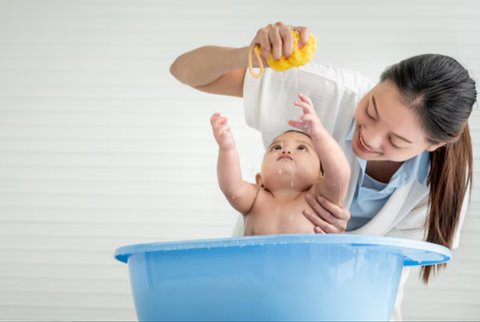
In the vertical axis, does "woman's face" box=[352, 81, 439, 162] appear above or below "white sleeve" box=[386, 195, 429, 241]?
above

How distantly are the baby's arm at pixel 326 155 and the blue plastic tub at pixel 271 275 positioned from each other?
32 centimetres

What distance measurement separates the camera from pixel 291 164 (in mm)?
1772

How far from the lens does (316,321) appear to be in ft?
4.25

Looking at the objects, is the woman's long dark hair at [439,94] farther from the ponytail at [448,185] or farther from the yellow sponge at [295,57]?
the yellow sponge at [295,57]

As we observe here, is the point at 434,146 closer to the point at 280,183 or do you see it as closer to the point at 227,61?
the point at 280,183

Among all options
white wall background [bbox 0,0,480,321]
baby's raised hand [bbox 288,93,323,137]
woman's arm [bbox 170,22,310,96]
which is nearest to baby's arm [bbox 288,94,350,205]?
baby's raised hand [bbox 288,93,323,137]

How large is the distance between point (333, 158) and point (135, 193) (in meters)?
1.86

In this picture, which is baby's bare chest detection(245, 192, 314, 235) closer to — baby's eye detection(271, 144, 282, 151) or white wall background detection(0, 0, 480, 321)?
baby's eye detection(271, 144, 282, 151)

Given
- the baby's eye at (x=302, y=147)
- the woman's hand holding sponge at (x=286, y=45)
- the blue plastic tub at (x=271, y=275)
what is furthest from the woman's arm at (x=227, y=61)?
the blue plastic tub at (x=271, y=275)

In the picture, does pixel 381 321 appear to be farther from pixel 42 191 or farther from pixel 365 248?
pixel 42 191

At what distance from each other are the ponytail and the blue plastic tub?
514 mm

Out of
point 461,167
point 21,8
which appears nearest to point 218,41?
point 21,8

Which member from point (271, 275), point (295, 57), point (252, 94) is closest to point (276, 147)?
point (252, 94)

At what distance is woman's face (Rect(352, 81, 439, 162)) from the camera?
1.62 metres
